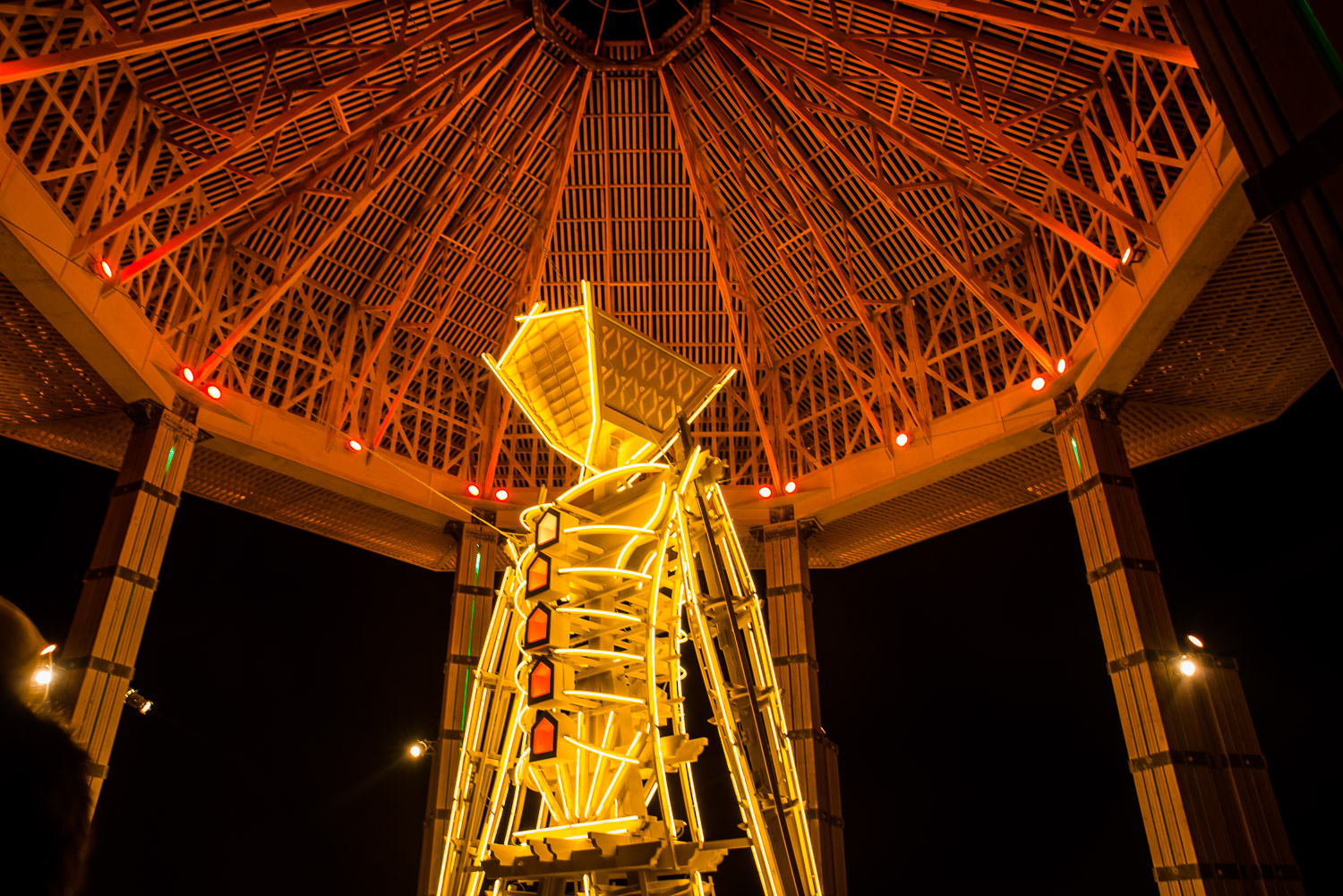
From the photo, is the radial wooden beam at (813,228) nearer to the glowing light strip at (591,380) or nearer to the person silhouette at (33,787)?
the glowing light strip at (591,380)

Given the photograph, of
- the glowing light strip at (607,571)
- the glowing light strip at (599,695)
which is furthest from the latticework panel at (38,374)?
the glowing light strip at (599,695)

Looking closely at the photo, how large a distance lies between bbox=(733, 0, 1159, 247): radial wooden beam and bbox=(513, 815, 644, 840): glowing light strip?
12.2 meters

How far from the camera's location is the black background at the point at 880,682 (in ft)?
59.2

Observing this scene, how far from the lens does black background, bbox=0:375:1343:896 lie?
711 inches

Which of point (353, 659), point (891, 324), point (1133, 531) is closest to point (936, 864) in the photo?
point (1133, 531)

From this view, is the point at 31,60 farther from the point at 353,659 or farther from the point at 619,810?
the point at 353,659

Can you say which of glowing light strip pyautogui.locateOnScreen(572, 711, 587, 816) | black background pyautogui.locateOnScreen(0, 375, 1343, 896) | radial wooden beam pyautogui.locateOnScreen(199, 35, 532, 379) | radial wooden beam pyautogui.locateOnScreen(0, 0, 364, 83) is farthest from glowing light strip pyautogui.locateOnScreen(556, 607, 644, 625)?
black background pyautogui.locateOnScreen(0, 375, 1343, 896)

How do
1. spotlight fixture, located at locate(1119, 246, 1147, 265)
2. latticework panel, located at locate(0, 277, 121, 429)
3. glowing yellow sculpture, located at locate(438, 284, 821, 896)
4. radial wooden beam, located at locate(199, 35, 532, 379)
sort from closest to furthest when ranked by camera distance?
1. glowing yellow sculpture, located at locate(438, 284, 821, 896)
2. latticework panel, located at locate(0, 277, 121, 429)
3. spotlight fixture, located at locate(1119, 246, 1147, 265)
4. radial wooden beam, located at locate(199, 35, 532, 379)

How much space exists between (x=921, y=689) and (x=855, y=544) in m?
4.17

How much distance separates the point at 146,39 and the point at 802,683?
16373 millimetres

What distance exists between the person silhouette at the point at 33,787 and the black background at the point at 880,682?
18.7 meters

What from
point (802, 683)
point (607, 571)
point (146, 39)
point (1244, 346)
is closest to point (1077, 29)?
point (1244, 346)

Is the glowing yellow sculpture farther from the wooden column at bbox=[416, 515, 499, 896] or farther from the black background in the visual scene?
the black background

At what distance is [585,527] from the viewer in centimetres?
890
